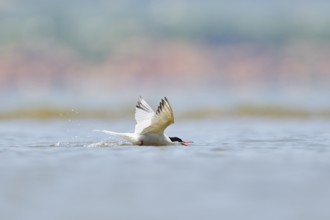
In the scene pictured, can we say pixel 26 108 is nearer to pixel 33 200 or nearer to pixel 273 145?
pixel 273 145

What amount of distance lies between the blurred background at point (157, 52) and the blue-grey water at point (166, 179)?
36.0 metres

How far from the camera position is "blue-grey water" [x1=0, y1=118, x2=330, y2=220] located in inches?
A: 396

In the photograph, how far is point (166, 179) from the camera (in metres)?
11.8

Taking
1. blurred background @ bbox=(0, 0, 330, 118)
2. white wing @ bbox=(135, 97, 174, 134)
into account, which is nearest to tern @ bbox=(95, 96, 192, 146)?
white wing @ bbox=(135, 97, 174, 134)

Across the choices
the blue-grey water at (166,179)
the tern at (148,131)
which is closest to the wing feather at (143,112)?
the tern at (148,131)

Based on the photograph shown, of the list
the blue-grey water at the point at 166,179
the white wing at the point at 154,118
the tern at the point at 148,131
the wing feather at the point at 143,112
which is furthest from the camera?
the wing feather at the point at 143,112

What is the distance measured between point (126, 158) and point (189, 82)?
159 ft

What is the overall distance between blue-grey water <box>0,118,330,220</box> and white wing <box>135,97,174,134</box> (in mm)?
309

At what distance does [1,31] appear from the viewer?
234 feet

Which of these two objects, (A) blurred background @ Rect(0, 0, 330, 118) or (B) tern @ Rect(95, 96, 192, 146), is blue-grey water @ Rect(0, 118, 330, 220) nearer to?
(B) tern @ Rect(95, 96, 192, 146)

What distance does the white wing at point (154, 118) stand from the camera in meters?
14.7

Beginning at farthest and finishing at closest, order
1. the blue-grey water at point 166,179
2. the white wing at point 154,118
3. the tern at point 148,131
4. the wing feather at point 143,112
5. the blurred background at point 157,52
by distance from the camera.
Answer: the blurred background at point 157,52, the wing feather at point 143,112, the tern at point 148,131, the white wing at point 154,118, the blue-grey water at point 166,179

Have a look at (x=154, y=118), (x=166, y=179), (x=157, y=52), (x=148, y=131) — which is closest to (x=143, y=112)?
(x=148, y=131)

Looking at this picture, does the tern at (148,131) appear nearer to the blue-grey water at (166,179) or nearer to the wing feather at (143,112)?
the wing feather at (143,112)
